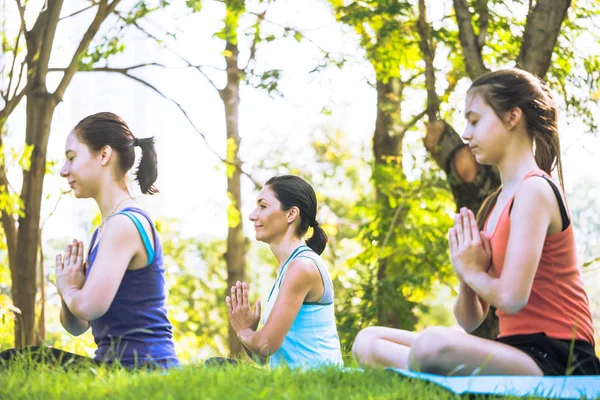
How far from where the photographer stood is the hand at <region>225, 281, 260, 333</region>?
13.9 feet

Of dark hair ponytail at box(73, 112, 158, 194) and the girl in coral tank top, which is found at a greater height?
dark hair ponytail at box(73, 112, 158, 194)

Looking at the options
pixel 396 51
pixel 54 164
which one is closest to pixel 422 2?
pixel 396 51

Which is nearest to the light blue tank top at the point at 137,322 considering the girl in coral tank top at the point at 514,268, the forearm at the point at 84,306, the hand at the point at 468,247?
the forearm at the point at 84,306

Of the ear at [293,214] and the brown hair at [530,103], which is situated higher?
the brown hair at [530,103]

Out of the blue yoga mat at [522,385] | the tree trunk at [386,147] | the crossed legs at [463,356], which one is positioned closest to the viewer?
the blue yoga mat at [522,385]

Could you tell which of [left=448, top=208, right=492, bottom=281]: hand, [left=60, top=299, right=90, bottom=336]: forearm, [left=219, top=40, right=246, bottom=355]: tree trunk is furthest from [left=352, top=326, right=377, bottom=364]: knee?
[left=219, top=40, right=246, bottom=355]: tree trunk

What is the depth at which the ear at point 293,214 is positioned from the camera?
482 centimetres

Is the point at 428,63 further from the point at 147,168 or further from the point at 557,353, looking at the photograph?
the point at 557,353

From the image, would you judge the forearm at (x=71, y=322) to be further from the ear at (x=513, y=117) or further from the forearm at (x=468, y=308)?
the ear at (x=513, y=117)

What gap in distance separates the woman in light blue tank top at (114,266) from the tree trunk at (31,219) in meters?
4.46

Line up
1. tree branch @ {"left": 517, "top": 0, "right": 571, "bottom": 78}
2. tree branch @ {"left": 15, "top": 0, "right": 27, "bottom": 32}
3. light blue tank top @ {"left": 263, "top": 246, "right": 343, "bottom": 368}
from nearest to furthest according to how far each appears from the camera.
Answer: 1. light blue tank top @ {"left": 263, "top": 246, "right": 343, "bottom": 368}
2. tree branch @ {"left": 517, "top": 0, "right": 571, "bottom": 78}
3. tree branch @ {"left": 15, "top": 0, "right": 27, "bottom": 32}

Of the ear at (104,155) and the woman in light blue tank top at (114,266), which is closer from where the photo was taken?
the woman in light blue tank top at (114,266)

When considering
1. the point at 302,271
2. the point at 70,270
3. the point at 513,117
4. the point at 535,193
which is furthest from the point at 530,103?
the point at 70,270

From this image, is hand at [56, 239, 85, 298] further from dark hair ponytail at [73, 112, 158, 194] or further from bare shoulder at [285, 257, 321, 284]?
bare shoulder at [285, 257, 321, 284]
